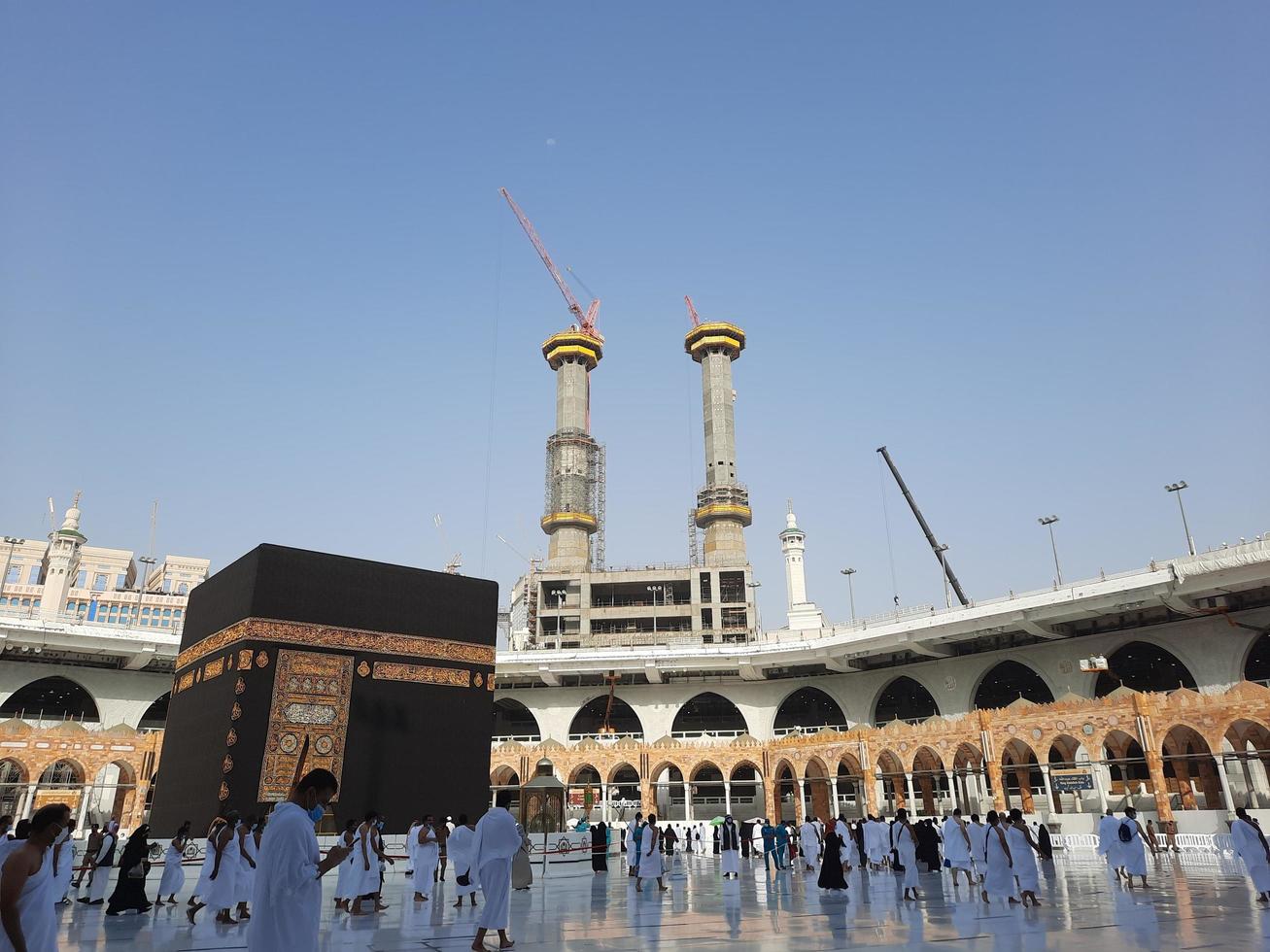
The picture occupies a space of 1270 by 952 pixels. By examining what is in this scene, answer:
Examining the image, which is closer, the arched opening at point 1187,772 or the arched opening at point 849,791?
the arched opening at point 1187,772

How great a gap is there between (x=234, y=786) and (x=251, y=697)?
196 centimetres

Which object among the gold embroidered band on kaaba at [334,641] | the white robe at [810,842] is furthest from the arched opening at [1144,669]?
the gold embroidered band on kaaba at [334,641]

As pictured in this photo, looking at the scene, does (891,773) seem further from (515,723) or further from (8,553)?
(8,553)

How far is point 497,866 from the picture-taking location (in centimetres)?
681

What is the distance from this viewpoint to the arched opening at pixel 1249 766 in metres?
22.6

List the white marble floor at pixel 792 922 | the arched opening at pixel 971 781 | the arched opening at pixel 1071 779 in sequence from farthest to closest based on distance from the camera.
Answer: the arched opening at pixel 971 781 → the arched opening at pixel 1071 779 → the white marble floor at pixel 792 922

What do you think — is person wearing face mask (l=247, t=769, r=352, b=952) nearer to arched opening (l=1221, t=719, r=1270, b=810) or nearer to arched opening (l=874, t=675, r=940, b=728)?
arched opening (l=1221, t=719, r=1270, b=810)

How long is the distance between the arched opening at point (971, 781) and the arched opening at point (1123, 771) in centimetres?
349

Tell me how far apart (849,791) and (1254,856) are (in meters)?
29.5

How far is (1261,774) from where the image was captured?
2584 centimetres

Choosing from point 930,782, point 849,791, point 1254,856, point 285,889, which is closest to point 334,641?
point 285,889

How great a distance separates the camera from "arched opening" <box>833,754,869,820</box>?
2950 cm

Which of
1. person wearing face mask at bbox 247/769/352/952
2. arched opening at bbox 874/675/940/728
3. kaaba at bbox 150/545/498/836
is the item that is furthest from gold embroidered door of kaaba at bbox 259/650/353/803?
arched opening at bbox 874/675/940/728

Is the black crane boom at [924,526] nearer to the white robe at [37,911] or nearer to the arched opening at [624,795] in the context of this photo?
the arched opening at [624,795]
